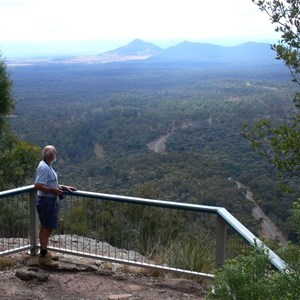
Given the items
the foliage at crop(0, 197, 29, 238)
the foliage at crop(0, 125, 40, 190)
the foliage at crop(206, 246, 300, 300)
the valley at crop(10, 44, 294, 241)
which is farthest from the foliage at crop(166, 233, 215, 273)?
the foliage at crop(0, 125, 40, 190)

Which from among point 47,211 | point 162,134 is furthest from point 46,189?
point 162,134

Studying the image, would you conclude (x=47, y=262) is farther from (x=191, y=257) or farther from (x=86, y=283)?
(x=191, y=257)

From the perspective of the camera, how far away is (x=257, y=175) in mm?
34688

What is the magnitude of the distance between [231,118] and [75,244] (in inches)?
2377

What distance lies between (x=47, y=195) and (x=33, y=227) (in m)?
0.59

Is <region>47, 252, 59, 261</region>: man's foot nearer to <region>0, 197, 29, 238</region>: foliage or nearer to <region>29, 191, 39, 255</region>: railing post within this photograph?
<region>29, 191, 39, 255</region>: railing post

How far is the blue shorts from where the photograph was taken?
6312 millimetres

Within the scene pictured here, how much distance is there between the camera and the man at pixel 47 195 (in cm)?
625

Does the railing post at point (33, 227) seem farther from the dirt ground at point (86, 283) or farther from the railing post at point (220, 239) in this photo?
the railing post at point (220, 239)

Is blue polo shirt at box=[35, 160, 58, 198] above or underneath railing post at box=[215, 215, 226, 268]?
above

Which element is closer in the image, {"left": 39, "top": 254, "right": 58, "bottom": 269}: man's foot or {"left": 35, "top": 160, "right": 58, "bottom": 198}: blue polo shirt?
{"left": 35, "top": 160, "right": 58, "bottom": 198}: blue polo shirt

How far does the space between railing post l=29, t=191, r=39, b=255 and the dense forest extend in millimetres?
2883

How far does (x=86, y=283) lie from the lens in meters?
6.08

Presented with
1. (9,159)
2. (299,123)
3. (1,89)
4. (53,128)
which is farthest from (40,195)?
(53,128)
